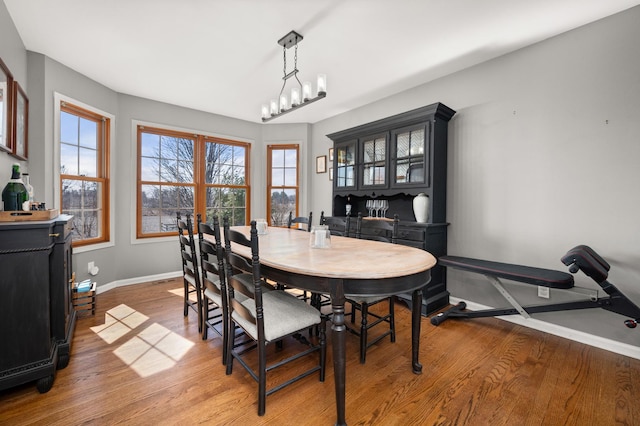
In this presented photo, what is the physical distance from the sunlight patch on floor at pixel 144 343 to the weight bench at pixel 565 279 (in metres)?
2.26

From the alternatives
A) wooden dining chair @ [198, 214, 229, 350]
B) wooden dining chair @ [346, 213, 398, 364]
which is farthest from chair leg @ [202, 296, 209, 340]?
wooden dining chair @ [346, 213, 398, 364]

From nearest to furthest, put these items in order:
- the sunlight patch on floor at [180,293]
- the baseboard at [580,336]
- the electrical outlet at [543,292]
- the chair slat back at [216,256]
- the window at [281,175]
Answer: the chair slat back at [216,256]
the baseboard at [580,336]
the electrical outlet at [543,292]
the sunlight patch on floor at [180,293]
the window at [281,175]

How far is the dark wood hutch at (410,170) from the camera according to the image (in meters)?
2.97

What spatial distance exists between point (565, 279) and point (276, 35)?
3029 mm

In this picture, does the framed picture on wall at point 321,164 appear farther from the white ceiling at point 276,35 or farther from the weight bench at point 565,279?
the weight bench at point 565,279

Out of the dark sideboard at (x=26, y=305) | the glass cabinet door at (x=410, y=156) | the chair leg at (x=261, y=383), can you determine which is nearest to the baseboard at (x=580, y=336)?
the glass cabinet door at (x=410, y=156)

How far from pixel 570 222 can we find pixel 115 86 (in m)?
5.09

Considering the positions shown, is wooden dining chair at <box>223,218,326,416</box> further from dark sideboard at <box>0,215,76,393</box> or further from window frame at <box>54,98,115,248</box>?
window frame at <box>54,98,115,248</box>

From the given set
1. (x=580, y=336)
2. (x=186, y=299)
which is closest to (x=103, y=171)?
(x=186, y=299)

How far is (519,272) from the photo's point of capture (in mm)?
2314

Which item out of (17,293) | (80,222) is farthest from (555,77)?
(80,222)

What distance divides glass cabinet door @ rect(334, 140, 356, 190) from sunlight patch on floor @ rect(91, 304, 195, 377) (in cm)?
265

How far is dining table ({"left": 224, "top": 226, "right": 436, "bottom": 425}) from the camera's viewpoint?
1440 mm

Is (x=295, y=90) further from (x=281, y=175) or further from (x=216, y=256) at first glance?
(x=281, y=175)
